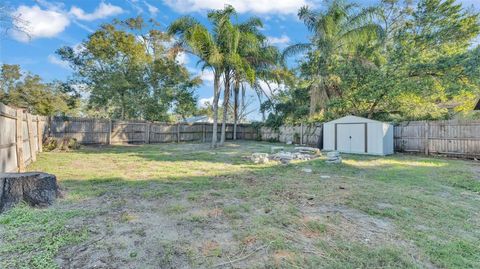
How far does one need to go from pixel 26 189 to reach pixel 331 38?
13623 millimetres

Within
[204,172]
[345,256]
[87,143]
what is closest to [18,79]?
[87,143]

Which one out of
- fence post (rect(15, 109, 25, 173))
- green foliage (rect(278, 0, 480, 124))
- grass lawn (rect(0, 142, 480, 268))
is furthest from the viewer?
green foliage (rect(278, 0, 480, 124))

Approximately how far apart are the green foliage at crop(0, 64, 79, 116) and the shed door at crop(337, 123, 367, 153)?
14660 mm

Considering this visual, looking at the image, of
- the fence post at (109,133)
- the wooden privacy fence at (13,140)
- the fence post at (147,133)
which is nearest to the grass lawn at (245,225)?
the wooden privacy fence at (13,140)

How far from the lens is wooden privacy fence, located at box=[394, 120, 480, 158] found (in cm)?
859

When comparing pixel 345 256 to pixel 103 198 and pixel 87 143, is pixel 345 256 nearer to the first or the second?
pixel 103 198

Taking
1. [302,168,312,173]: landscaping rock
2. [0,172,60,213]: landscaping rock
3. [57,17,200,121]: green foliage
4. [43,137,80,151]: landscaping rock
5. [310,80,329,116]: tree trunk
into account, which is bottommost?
[302,168,312,173]: landscaping rock

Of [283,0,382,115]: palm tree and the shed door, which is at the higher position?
[283,0,382,115]: palm tree

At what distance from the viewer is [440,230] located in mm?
2650

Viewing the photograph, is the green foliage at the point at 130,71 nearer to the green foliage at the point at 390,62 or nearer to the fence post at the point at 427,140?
the green foliage at the point at 390,62

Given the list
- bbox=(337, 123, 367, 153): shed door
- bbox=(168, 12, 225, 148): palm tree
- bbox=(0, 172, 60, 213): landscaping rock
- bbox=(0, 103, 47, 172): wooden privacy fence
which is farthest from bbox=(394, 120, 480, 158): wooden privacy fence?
bbox=(0, 103, 47, 172): wooden privacy fence

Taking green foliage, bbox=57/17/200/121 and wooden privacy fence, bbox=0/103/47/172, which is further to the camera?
green foliage, bbox=57/17/200/121

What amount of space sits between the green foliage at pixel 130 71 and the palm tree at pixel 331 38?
25.6 ft

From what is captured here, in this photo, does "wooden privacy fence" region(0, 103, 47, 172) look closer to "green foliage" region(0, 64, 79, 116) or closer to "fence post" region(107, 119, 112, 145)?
"fence post" region(107, 119, 112, 145)
